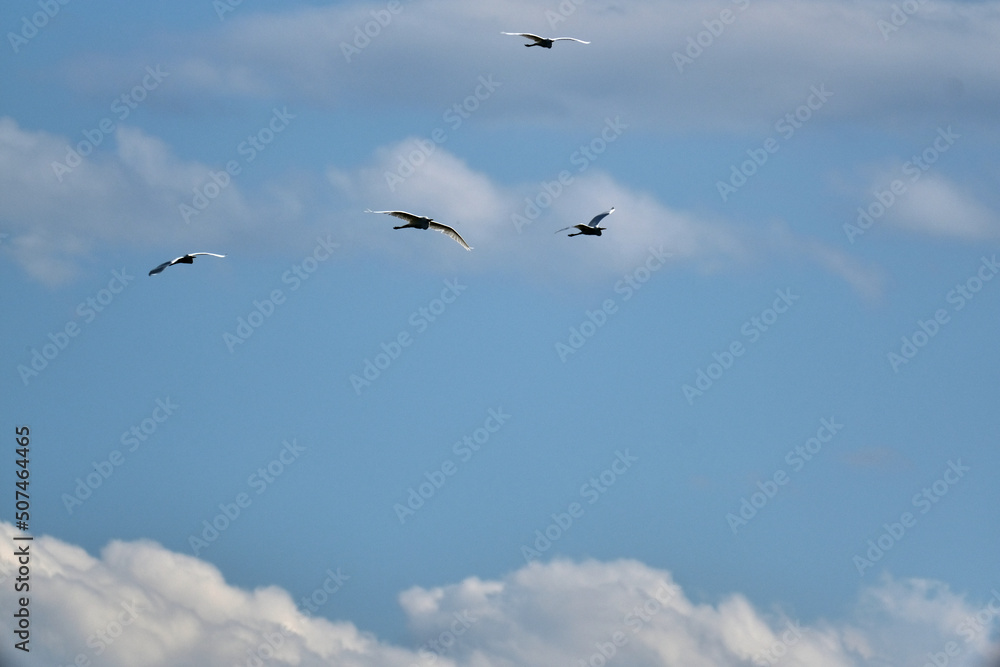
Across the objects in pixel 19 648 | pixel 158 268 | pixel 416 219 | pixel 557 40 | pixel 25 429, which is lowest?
pixel 19 648

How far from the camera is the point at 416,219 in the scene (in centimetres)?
19662

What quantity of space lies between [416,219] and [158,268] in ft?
81.1

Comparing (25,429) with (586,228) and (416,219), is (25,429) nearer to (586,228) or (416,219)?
(416,219)

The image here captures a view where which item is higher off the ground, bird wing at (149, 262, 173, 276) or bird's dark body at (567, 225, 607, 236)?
bird's dark body at (567, 225, 607, 236)

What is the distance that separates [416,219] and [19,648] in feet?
180

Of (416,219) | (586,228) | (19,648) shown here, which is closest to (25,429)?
(19,648)

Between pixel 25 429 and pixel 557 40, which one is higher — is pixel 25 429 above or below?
below

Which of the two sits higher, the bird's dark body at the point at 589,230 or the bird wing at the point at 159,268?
the bird's dark body at the point at 589,230

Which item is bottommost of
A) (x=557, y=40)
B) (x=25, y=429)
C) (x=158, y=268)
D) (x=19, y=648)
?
(x=19, y=648)

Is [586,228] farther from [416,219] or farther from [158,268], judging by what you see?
[158,268]

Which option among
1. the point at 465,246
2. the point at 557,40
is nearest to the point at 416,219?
the point at 465,246

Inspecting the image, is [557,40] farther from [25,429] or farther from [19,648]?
[19,648]

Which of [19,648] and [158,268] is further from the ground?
[158,268]

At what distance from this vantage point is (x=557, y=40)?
197 metres
